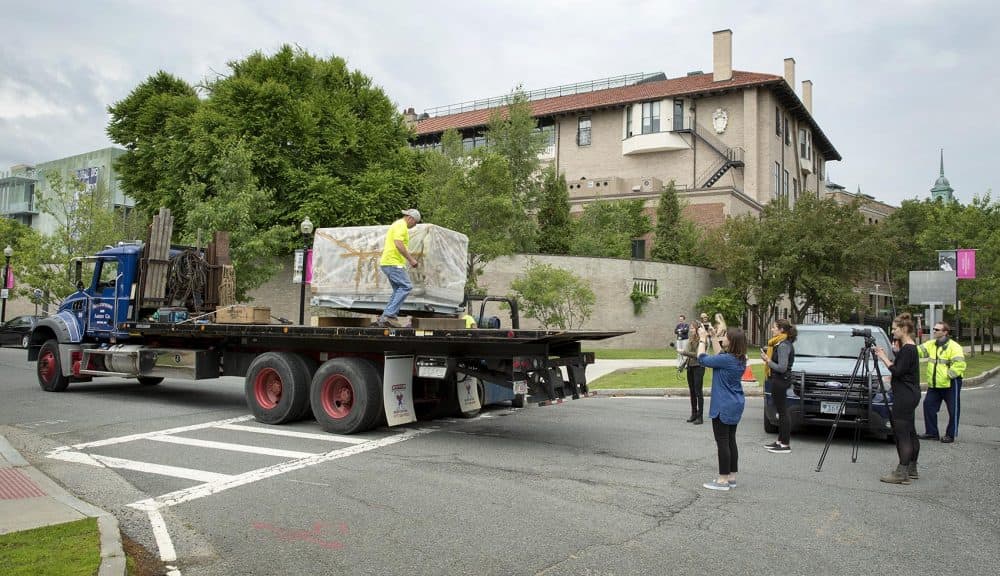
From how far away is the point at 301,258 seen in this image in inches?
792

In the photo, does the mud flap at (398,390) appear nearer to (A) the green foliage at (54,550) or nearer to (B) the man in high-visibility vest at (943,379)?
(A) the green foliage at (54,550)

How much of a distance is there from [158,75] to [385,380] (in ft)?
103

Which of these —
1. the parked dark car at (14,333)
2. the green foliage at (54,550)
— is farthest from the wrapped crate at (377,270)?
the parked dark car at (14,333)

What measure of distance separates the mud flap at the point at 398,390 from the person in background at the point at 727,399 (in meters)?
4.27

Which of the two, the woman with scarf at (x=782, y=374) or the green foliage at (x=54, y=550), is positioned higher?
the woman with scarf at (x=782, y=374)

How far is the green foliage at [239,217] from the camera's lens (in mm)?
24125

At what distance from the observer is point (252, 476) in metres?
7.62

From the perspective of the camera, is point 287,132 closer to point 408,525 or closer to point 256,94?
point 256,94

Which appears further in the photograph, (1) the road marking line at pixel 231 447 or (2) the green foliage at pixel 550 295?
(2) the green foliage at pixel 550 295

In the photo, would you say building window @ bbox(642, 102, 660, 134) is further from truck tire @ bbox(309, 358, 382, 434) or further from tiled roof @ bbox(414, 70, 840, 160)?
Result: truck tire @ bbox(309, 358, 382, 434)

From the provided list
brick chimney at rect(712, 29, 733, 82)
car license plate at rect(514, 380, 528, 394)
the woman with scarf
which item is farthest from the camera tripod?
brick chimney at rect(712, 29, 733, 82)

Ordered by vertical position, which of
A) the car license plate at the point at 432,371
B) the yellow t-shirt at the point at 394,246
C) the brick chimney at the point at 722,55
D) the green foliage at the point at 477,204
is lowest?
the car license plate at the point at 432,371

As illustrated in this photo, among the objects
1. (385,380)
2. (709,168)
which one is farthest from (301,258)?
(709,168)

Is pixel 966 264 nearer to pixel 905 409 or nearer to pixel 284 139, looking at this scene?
pixel 905 409
